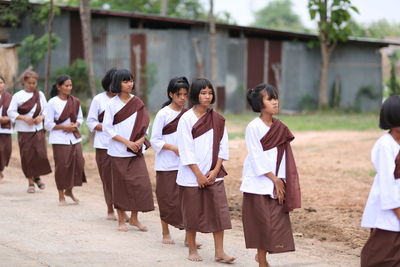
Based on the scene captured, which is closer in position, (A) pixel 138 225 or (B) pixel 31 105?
(A) pixel 138 225

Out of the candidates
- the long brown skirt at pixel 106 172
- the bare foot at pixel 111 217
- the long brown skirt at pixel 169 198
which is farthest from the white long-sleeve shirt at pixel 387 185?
the bare foot at pixel 111 217

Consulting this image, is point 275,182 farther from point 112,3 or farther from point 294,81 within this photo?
point 112,3

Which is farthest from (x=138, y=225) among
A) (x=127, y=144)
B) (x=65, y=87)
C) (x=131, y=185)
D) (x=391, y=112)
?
(x=391, y=112)

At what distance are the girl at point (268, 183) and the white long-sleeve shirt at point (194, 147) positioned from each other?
2.04 feet

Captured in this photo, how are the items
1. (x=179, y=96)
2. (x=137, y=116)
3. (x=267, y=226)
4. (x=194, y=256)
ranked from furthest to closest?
1. (x=137, y=116)
2. (x=179, y=96)
3. (x=194, y=256)
4. (x=267, y=226)

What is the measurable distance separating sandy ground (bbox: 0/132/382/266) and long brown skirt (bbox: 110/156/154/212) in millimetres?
304

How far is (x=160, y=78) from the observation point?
89.7ft

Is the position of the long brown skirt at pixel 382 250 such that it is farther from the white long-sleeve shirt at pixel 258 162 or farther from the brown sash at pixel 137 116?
the brown sash at pixel 137 116

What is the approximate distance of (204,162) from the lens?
23.4 feet

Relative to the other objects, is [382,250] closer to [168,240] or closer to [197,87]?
[197,87]

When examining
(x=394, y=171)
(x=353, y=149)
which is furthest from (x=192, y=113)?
(x=353, y=149)

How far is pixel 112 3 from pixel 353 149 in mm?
23713

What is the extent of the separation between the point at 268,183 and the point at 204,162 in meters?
0.83

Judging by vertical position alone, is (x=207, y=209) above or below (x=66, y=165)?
above
